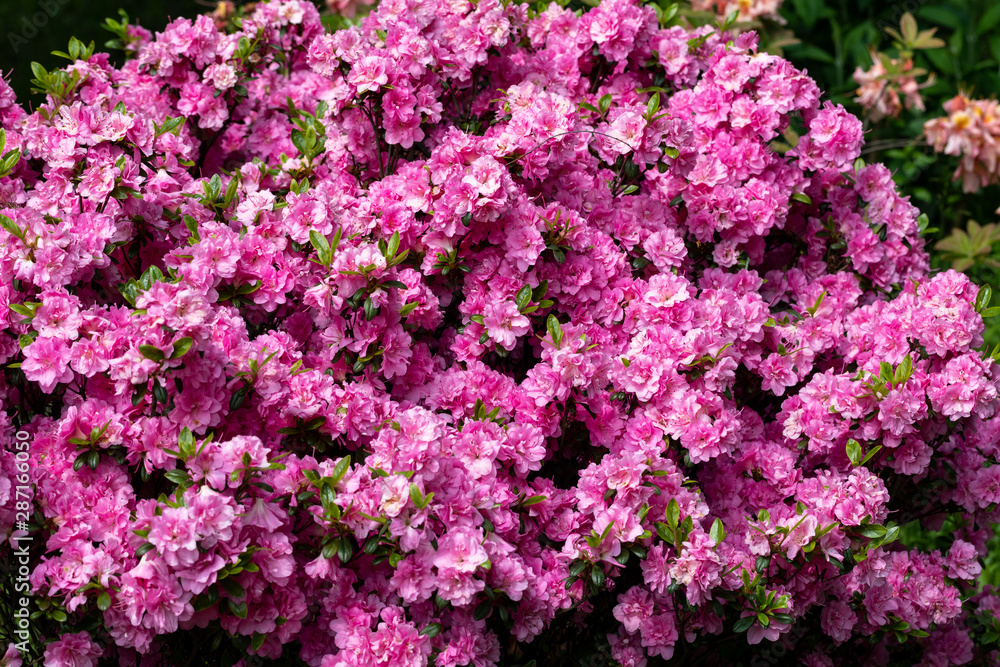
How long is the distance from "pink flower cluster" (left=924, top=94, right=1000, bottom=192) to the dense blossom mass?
2030 mm

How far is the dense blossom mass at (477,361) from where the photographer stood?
6.70 feet

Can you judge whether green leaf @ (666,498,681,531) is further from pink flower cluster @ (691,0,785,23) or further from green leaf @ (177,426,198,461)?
pink flower cluster @ (691,0,785,23)

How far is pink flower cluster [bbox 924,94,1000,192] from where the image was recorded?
476cm

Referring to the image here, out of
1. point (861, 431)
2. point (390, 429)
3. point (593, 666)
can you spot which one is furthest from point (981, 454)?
point (390, 429)

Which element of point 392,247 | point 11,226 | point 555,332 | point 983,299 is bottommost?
point 983,299

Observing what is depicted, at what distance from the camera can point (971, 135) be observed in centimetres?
477

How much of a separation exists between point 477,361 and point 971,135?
345cm

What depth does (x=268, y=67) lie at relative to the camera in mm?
3455

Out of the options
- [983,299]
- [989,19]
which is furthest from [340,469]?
[989,19]

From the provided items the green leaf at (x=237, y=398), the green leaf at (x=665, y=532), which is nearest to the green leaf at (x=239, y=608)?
the green leaf at (x=237, y=398)

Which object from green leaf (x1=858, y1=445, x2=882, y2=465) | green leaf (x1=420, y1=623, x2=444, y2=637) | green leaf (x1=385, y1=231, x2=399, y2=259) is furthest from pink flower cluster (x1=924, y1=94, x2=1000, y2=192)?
green leaf (x1=420, y1=623, x2=444, y2=637)

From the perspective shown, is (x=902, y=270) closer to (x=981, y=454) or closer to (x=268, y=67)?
(x=981, y=454)

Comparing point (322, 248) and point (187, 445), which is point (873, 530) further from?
point (187, 445)

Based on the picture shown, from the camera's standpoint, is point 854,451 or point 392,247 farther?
point 854,451
